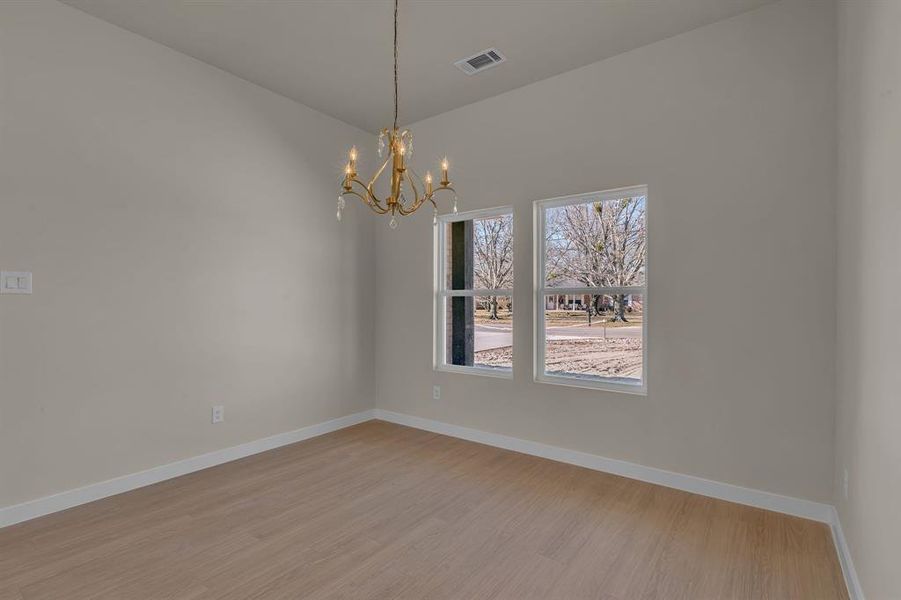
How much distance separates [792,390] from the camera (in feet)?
8.81

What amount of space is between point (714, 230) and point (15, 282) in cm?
422

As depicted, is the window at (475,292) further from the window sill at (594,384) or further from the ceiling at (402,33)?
the ceiling at (402,33)

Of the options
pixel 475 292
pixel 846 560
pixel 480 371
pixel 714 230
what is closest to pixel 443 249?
pixel 475 292

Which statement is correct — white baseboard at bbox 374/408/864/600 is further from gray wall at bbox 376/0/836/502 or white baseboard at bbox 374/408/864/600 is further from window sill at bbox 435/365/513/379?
window sill at bbox 435/365/513/379

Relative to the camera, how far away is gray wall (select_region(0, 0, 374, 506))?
2.65m

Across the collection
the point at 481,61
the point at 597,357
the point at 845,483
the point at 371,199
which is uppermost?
the point at 481,61

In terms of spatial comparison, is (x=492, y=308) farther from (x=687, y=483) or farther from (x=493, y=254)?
(x=687, y=483)

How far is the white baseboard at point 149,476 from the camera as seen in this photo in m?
2.62

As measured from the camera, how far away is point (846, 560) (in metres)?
2.12

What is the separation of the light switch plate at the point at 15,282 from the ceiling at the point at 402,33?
167 cm

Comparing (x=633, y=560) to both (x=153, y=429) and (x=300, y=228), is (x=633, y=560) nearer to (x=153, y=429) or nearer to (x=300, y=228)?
(x=153, y=429)

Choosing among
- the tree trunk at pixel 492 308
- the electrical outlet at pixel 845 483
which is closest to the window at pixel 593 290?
the tree trunk at pixel 492 308

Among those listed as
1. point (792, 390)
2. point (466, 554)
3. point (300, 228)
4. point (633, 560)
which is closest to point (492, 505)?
point (466, 554)

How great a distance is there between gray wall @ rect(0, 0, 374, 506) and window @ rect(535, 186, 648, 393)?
6.81ft
